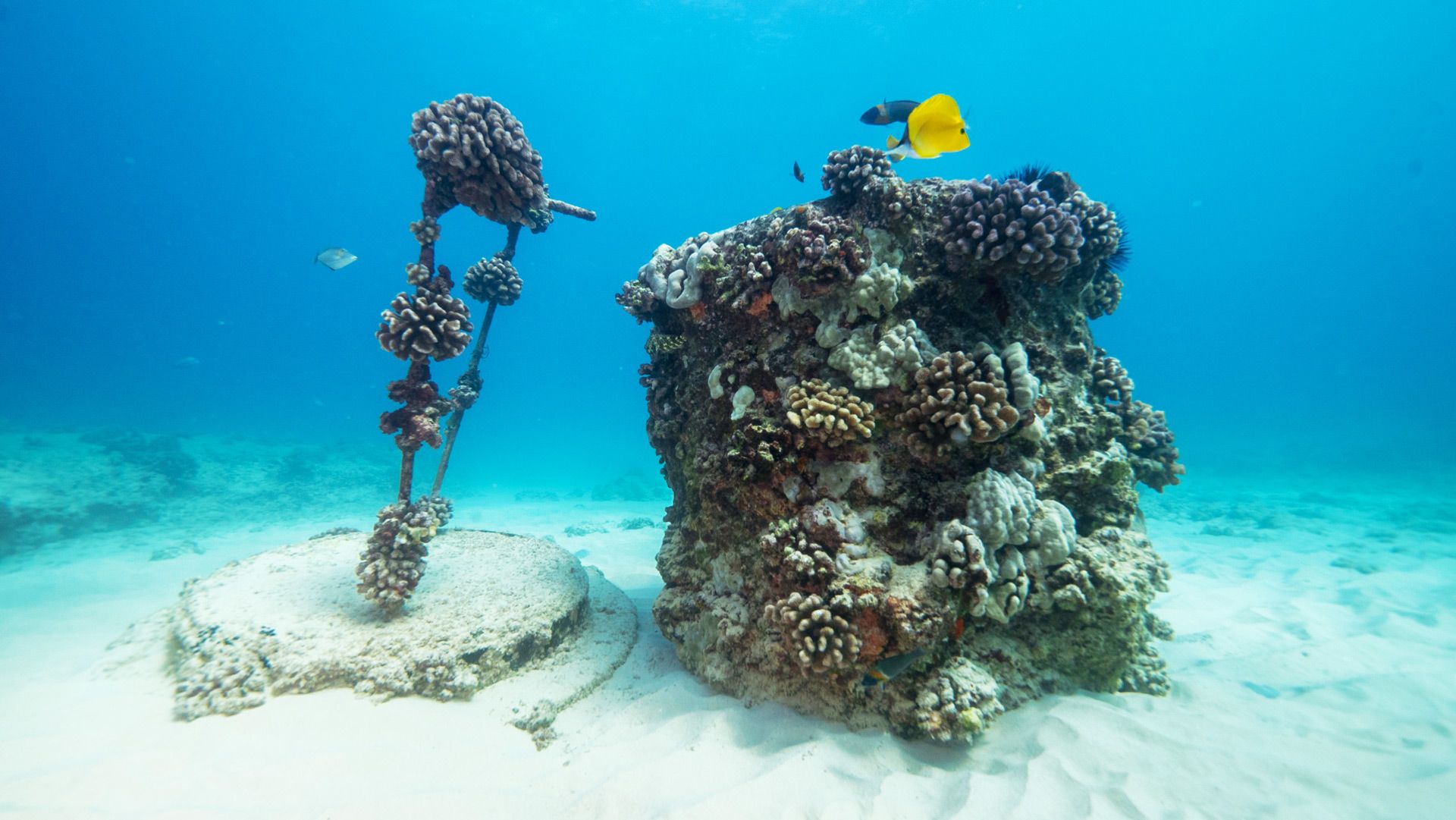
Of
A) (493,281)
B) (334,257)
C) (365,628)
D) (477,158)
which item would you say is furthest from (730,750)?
(334,257)

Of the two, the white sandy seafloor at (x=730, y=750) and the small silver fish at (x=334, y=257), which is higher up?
the small silver fish at (x=334, y=257)

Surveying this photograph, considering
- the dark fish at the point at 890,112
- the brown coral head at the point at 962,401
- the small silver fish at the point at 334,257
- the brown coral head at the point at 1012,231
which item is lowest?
the brown coral head at the point at 962,401

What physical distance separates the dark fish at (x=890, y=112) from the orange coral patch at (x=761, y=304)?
2279mm

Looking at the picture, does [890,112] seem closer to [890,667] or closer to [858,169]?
[858,169]

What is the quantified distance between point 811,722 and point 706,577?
1.70m

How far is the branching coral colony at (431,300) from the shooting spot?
208 inches

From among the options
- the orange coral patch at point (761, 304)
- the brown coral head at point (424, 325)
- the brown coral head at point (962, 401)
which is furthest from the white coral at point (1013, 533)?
the brown coral head at point (424, 325)

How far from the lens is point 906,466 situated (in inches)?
179

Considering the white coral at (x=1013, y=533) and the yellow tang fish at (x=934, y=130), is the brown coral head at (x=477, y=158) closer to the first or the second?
the yellow tang fish at (x=934, y=130)

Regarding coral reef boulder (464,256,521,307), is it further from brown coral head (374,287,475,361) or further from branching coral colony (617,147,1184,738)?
branching coral colony (617,147,1184,738)

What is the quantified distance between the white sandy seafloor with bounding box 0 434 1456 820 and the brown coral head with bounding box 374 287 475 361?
11.0 feet

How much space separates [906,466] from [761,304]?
7.20 feet

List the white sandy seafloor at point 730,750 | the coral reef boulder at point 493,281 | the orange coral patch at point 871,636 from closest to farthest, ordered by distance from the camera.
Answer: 1. the white sandy seafloor at point 730,750
2. the orange coral patch at point 871,636
3. the coral reef boulder at point 493,281

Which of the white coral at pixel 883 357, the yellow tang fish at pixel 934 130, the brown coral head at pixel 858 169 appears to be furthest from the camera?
the brown coral head at pixel 858 169
